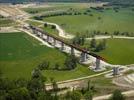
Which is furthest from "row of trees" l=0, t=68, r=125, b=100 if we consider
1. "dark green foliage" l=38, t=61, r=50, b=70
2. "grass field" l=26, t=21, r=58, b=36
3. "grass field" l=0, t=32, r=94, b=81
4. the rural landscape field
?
"grass field" l=26, t=21, r=58, b=36

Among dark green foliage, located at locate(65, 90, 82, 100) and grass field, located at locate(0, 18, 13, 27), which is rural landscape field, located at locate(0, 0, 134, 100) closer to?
dark green foliage, located at locate(65, 90, 82, 100)

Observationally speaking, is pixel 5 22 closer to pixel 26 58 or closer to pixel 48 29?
pixel 48 29

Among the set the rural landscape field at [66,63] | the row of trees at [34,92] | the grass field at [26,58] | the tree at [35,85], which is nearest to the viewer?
the row of trees at [34,92]

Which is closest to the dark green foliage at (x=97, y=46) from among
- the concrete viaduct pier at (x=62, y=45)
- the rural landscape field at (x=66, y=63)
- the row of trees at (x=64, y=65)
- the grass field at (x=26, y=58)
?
the rural landscape field at (x=66, y=63)

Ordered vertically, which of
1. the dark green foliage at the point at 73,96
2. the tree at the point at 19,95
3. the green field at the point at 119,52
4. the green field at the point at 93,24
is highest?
the tree at the point at 19,95

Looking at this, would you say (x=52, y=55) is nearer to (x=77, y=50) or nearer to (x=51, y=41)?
(x=77, y=50)

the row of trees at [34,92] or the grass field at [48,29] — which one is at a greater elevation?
the row of trees at [34,92]

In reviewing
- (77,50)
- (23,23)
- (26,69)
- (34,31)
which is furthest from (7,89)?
(23,23)

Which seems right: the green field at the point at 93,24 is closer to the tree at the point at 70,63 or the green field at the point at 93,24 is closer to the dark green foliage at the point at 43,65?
the tree at the point at 70,63
